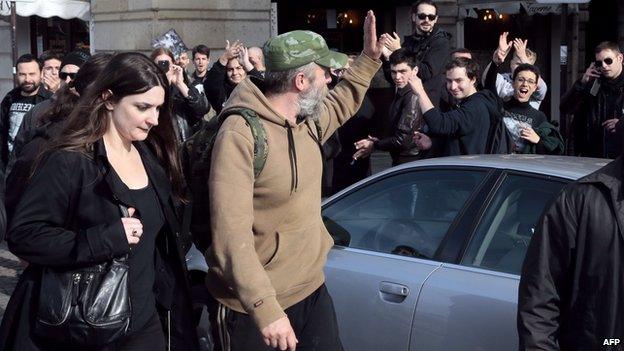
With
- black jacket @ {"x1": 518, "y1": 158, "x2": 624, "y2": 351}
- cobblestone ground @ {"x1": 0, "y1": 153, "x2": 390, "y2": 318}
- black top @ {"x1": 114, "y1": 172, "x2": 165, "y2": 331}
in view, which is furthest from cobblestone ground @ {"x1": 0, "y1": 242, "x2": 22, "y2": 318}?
black jacket @ {"x1": 518, "y1": 158, "x2": 624, "y2": 351}

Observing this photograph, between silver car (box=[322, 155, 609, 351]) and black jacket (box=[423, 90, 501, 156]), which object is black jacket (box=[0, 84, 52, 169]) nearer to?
black jacket (box=[423, 90, 501, 156])

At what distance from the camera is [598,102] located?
7.89 m

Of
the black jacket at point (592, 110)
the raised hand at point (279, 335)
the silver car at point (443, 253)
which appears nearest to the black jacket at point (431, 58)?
the black jacket at point (592, 110)

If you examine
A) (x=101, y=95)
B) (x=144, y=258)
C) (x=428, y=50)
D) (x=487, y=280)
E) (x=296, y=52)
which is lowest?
(x=487, y=280)

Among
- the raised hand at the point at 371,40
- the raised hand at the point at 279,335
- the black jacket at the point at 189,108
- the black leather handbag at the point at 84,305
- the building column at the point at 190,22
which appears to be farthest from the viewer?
the building column at the point at 190,22

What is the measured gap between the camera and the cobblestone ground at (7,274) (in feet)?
26.0

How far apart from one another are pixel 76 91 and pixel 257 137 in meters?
0.81

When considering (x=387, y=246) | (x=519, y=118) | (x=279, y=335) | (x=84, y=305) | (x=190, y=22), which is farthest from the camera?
(x=190, y=22)

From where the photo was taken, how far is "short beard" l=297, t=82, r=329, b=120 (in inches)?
148

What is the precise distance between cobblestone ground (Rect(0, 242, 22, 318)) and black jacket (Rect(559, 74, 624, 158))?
467 cm

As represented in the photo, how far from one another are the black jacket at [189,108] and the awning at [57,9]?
268 inches

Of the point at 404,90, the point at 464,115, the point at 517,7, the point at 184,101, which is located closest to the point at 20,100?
the point at 184,101

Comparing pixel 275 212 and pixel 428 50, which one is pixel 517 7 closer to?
pixel 428 50

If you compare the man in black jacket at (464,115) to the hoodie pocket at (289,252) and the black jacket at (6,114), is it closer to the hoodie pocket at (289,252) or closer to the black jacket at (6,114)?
the hoodie pocket at (289,252)
